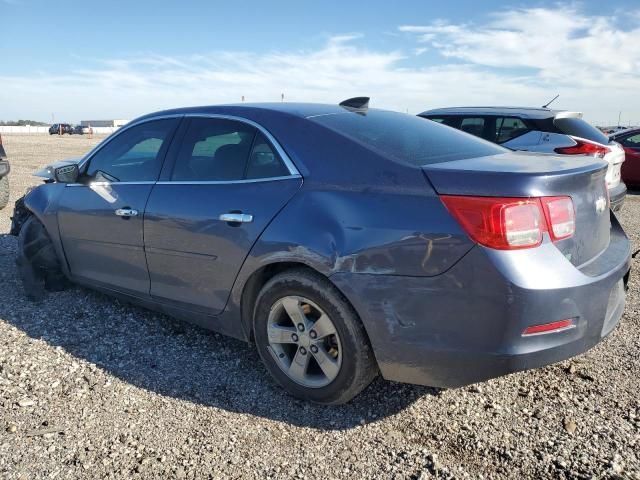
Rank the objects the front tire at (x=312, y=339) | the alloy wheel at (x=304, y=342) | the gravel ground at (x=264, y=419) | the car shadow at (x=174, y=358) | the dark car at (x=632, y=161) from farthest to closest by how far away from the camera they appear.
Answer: the dark car at (x=632, y=161)
the car shadow at (x=174, y=358)
the alloy wheel at (x=304, y=342)
the front tire at (x=312, y=339)
the gravel ground at (x=264, y=419)

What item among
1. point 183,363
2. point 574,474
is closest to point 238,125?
point 183,363

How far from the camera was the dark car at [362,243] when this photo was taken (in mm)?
2322

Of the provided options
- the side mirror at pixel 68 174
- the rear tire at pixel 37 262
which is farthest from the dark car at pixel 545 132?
the rear tire at pixel 37 262

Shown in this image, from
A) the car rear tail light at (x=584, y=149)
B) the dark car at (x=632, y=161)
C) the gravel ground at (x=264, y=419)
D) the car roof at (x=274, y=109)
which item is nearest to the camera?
the gravel ground at (x=264, y=419)

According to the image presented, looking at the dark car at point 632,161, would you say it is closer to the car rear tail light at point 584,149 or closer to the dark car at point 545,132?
the dark car at point 545,132

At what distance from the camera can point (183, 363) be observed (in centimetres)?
341

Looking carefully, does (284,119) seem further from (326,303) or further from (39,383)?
(39,383)

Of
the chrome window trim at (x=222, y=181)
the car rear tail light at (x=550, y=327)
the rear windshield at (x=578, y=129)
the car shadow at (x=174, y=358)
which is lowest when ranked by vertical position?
the car shadow at (x=174, y=358)

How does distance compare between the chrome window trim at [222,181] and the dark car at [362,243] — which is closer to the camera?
the dark car at [362,243]

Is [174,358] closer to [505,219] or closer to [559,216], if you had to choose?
[505,219]

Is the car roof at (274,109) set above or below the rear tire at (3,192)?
above

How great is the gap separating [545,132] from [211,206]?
544 centimetres

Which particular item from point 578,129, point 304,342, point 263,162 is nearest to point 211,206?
point 263,162

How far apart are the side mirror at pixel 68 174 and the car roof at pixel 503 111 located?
5.55 meters
